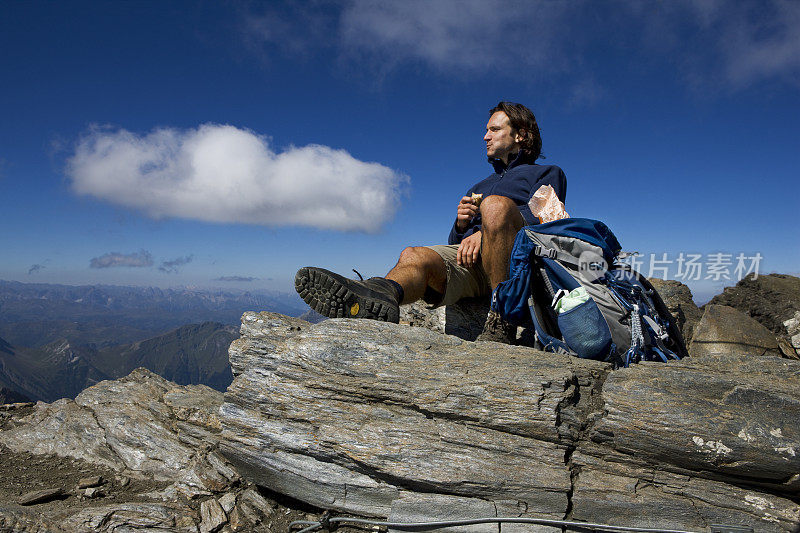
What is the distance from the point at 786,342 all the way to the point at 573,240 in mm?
7925

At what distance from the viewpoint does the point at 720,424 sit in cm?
384

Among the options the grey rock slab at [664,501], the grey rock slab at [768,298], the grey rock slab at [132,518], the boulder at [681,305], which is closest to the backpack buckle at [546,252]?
the grey rock slab at [664,501]

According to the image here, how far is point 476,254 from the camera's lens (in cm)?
675

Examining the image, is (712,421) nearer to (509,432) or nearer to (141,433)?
(509,432)

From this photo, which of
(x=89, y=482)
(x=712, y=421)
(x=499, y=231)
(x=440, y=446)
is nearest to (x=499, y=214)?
(x=499, y=231)

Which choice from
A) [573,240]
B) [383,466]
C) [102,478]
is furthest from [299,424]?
[573,240]

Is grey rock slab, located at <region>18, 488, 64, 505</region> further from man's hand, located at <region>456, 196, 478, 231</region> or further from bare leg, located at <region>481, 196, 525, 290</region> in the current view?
man's hand, located at <region>456, 196, 478, 231</region>

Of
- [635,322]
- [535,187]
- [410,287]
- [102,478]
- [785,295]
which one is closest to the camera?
[635,322]

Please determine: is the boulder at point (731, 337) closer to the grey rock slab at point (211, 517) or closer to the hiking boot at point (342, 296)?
the hiking boot at point (342, 296)

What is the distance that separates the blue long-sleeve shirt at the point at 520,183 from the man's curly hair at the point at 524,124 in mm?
230

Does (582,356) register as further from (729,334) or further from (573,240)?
(729,334)

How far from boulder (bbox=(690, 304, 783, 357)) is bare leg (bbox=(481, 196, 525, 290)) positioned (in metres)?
6.22

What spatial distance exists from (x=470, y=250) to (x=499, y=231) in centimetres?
100

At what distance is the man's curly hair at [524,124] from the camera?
300 inches
